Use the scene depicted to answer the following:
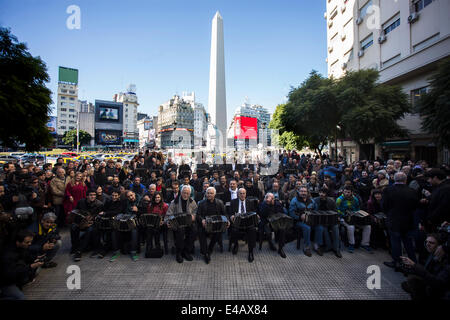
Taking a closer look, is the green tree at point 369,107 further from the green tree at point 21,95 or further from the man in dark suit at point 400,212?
the green tree at point 21,95

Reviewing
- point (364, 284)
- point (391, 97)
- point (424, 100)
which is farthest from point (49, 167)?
point (391, 97)

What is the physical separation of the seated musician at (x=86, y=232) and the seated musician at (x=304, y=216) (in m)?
4.69

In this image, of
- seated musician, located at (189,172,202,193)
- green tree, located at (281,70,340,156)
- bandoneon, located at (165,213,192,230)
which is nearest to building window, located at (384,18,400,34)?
green tree, located at (281,70,340,156)

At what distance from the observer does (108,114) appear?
229ft

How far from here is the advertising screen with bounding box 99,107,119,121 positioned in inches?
2714

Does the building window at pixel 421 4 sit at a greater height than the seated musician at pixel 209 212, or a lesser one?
greater

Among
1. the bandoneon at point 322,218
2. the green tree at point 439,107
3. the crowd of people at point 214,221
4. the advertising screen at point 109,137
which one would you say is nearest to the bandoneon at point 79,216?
the crowd of people at point 214,221

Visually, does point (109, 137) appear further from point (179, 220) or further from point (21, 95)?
point (179, 220)

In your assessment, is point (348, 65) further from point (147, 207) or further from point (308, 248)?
point (147, 207)

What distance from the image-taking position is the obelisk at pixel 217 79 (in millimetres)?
20723

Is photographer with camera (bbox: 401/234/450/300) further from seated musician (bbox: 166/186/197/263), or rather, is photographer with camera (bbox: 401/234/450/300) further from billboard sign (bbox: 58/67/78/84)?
billboard sign (bbox: 58/67/78/84)

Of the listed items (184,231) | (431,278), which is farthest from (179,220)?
(431,278)

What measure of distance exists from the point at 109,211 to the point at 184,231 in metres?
1.85

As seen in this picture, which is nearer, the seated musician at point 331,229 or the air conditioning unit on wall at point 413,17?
the seated musician at point 331,229
